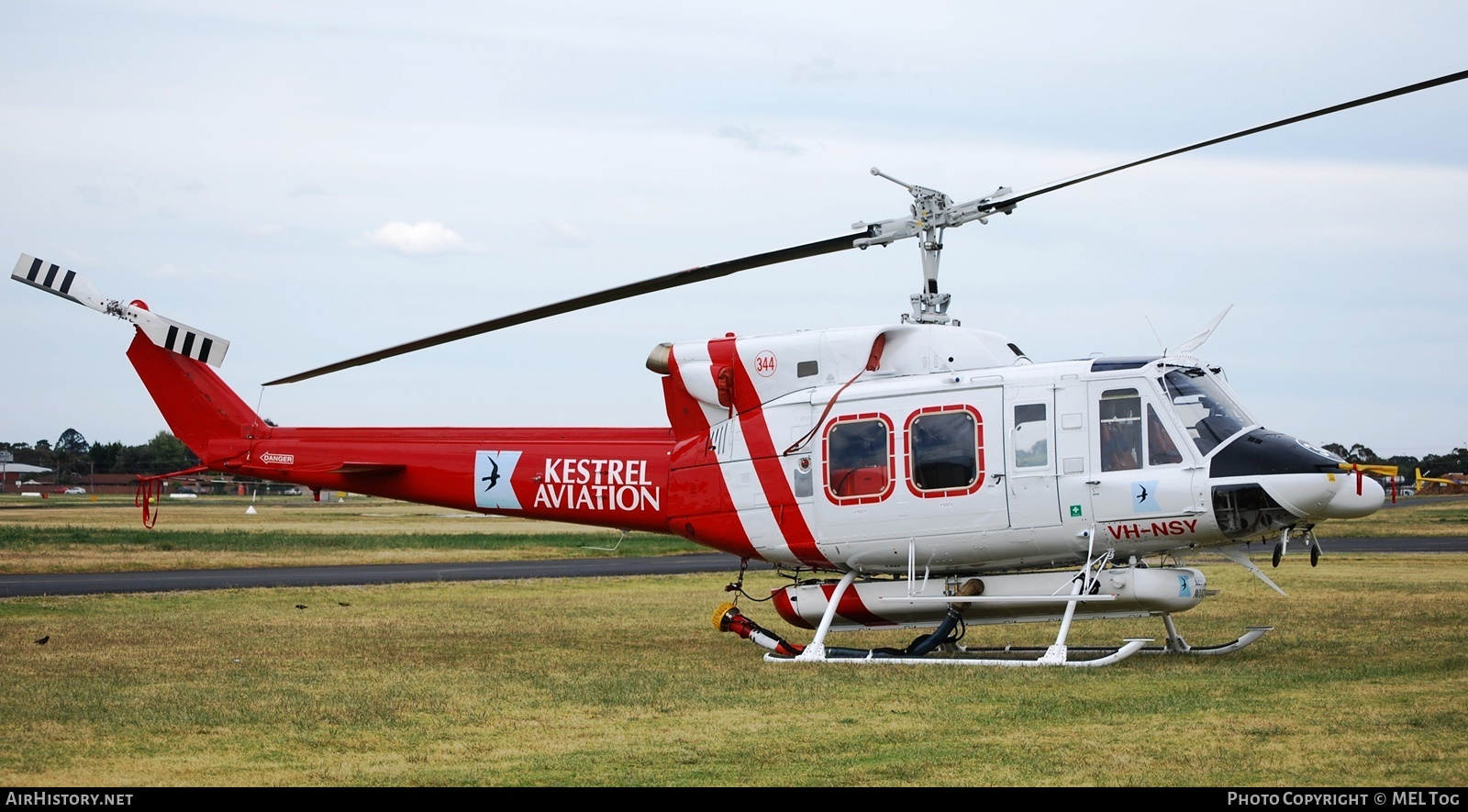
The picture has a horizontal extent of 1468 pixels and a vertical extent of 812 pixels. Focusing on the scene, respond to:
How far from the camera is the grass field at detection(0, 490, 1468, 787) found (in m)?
8.63

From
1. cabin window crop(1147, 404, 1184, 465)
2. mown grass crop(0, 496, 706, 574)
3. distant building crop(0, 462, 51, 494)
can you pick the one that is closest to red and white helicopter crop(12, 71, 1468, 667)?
cabin window crop(1147, 404, 1184, 465)

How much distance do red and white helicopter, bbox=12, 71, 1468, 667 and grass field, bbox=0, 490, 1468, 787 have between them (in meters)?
→ 0.98

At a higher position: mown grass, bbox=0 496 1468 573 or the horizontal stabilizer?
the horizontal stabilizer

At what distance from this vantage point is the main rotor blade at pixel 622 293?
44.8 feet

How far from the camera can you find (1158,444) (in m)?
13.4

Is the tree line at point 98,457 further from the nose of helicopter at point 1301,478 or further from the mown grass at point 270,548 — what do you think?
the nose of helicopter at point 1301,478

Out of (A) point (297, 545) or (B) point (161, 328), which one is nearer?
(B) point (161, 328)

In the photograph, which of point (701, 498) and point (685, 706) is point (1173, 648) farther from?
point (685, 706)

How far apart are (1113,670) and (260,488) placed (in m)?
142

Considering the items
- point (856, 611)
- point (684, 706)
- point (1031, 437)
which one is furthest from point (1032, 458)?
point (684, 706)

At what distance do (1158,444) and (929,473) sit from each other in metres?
2.24

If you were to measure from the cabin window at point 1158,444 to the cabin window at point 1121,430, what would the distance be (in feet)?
0.28

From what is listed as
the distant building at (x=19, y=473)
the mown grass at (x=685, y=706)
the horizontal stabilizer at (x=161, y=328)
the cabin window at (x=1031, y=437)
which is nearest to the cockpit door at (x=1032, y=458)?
the cabin window at (x=1031, y=437)

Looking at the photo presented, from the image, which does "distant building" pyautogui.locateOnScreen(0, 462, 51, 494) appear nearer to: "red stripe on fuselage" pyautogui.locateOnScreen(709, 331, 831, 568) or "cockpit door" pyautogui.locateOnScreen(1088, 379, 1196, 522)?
"red stripe on fuselage" pyautogui.locateOnScreen(709, 331, 831, 568)
